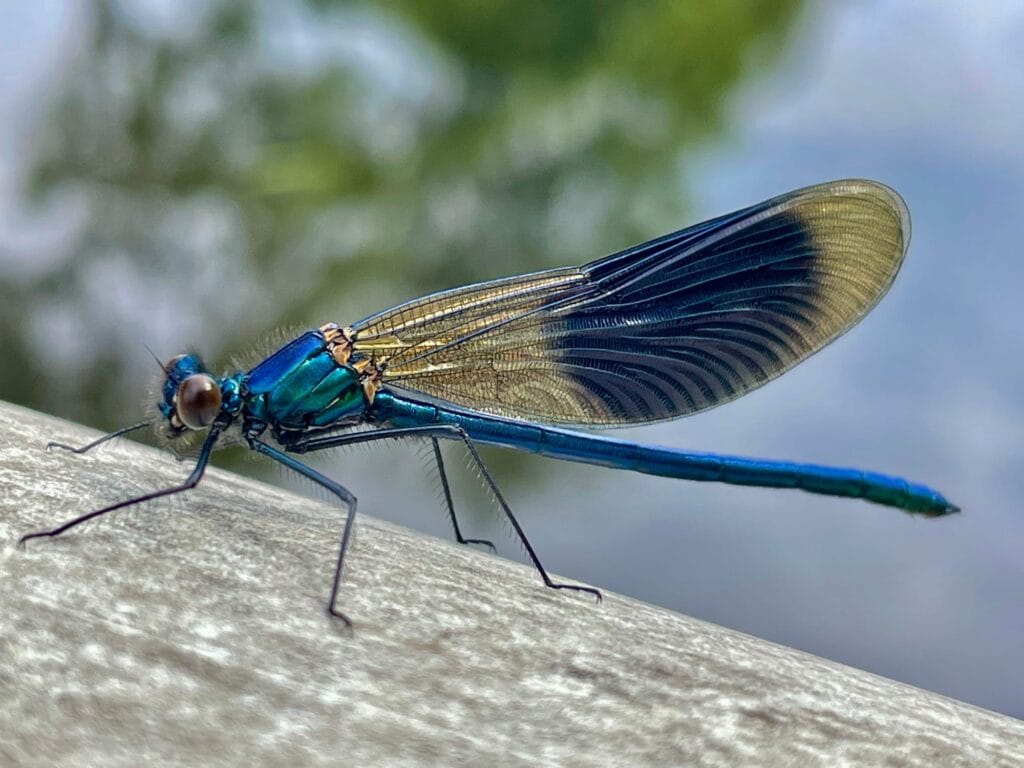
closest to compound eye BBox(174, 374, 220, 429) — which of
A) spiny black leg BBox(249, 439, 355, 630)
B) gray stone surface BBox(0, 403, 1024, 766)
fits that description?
spiny black leg BBox(249, 439, 355, 630)

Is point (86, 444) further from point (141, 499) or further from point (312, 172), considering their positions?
point (312, 172)

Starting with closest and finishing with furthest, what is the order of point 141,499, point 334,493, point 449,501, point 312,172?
point 141,499
point 334,493
point 449,501
point 312,172

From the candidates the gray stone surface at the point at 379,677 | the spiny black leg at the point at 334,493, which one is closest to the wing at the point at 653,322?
the spiny black leg at the point at 334,493

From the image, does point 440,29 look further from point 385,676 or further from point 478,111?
point 385,676

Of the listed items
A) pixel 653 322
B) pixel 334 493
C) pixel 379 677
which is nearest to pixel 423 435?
pixel 334 493

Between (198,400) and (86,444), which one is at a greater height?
(198,400)

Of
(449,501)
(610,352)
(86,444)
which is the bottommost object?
(86,444)

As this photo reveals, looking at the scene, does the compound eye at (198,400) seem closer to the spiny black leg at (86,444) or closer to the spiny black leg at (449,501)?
the spiny black leg at (86,444)

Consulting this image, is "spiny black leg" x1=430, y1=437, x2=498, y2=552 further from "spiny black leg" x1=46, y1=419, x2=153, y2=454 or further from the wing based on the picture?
"spiny black leg" x1=46, y1=419, x2=153, y2=454
